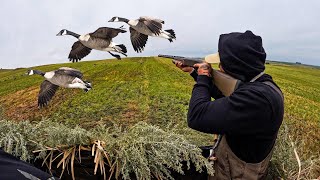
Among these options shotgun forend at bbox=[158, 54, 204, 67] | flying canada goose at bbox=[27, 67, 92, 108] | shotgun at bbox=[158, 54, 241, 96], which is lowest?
flying canada goose at bbox=[27, 67, 92, 108]

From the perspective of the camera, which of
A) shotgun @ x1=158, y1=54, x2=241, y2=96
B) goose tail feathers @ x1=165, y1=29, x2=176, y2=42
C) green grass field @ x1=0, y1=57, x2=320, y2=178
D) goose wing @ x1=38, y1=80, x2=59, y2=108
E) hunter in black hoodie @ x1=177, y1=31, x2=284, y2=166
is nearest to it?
hunter in black hoodie @ x1=177, y1=31, x2=284, y2=166

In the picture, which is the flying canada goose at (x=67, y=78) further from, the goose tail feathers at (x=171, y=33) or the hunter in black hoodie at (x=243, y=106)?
the hunter in black hoodie at (x=243, y=106)

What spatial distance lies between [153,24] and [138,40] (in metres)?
0.39

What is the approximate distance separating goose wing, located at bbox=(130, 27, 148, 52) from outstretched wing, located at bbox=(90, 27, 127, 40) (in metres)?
0.33

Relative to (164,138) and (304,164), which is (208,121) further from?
(304,164)

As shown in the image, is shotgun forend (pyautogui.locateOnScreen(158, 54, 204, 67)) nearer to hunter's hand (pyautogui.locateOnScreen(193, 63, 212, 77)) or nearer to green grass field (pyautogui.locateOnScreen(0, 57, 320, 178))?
hunter's hand (pyautogui.locateOnScreen(193, 63, 212, 77))

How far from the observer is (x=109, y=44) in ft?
16.6

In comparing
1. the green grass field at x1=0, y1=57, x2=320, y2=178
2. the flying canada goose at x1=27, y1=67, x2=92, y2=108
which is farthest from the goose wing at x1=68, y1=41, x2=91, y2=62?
the green grass field at x1=0, y1=57, x2=320, y2=178

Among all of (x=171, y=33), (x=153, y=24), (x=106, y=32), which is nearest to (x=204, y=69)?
(x=171, y=33)

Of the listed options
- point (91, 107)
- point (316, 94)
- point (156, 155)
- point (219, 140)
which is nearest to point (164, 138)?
point (156, 155)

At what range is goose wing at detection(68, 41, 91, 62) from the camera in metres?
5.54

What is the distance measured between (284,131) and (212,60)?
1.50 meters

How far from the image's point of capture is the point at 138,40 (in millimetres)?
5340

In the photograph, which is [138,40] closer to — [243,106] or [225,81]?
[225,81]
